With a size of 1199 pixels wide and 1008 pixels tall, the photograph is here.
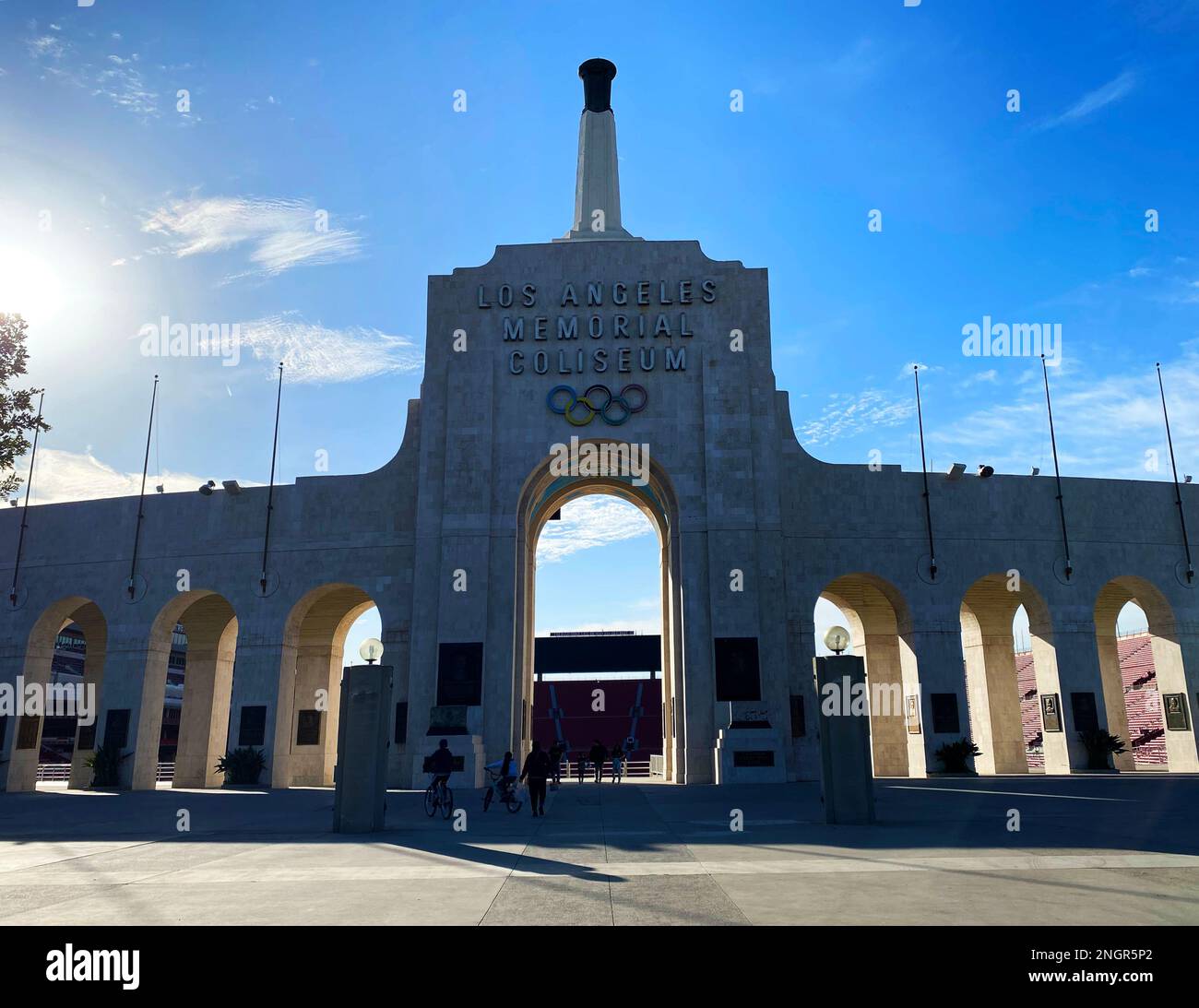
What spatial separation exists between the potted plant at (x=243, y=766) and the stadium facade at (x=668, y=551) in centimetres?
56

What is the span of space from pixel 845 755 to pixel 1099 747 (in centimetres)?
2489

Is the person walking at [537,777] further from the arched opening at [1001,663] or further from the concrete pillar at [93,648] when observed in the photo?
the concrete pillar at [93,648]

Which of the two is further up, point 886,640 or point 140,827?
point 886,640

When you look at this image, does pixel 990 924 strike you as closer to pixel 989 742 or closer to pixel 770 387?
pixel 770 387

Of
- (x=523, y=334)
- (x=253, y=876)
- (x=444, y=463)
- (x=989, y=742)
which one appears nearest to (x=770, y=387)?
(x=523, y=334)

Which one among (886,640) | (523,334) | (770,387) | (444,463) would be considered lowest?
(886,640)

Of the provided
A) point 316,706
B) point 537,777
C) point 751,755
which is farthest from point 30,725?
point 751,755

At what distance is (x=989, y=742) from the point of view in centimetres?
3878

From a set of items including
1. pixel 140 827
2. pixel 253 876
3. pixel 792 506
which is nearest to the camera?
pixel 253 876

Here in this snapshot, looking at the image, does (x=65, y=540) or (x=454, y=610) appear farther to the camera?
(x=65, y=540)

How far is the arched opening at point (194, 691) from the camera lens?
3641 centimetres

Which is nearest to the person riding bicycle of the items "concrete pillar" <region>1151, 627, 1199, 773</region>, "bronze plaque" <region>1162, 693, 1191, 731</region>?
"concrete pillar" <region>1151, 627, 1199, 773</region>

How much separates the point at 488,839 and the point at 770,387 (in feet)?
84.4
